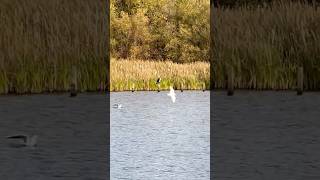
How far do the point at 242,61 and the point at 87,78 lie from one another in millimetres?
3955

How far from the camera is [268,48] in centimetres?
2062

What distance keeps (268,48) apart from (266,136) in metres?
9.11

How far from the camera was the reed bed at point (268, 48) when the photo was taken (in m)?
20.1

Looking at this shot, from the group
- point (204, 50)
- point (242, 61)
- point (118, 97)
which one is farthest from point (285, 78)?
point (204, 50)

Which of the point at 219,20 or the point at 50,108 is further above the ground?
the point at 219,20

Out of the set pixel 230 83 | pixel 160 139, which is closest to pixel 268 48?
pixel 230 83

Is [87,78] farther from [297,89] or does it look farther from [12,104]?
[297,89]

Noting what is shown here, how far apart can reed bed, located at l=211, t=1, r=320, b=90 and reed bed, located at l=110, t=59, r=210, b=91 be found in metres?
1.60

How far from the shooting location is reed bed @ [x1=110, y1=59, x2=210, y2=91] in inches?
891

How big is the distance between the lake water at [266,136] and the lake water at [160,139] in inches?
9.1

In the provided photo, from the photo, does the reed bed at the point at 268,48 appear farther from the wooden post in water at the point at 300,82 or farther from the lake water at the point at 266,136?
the lake water at the point at 266,136

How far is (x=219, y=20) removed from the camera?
2197cm

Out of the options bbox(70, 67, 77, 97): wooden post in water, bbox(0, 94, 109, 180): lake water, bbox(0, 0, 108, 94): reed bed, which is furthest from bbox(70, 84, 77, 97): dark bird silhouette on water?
bbox(0, 0, 108, 94): reed bed

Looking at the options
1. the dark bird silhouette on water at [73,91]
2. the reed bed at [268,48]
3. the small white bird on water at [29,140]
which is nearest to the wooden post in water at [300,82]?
the reed bed at [268,48]
